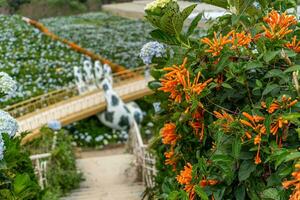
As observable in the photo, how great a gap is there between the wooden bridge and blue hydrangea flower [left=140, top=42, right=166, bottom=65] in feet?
23.6

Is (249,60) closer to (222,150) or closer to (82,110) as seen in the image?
(222,150)

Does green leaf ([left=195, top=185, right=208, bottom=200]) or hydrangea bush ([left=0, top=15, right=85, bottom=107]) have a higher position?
hydrangea bush ([left=0, top=15, right=85, bottom=107])

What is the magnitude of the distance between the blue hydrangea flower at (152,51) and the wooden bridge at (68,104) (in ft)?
23.6

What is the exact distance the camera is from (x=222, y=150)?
196 cm

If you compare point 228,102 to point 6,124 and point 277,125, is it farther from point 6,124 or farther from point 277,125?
point 6,124

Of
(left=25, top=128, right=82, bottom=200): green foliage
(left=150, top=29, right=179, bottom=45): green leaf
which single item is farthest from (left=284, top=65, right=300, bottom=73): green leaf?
(left=25, top=128, right=82, bottom=200): green foliage

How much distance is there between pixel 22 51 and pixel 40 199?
479 inches

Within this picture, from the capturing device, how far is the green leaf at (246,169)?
6.18 feet

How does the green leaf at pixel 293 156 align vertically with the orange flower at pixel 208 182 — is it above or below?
above

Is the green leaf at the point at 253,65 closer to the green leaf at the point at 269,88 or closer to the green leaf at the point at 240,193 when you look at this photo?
the green leaf at the point at 269,88

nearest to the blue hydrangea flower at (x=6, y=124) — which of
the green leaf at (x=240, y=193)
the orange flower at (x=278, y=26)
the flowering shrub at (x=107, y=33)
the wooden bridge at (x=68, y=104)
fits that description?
the green leaf at (x=240, y=193)

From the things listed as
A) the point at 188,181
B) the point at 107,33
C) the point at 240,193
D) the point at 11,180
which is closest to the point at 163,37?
the point at 188,181

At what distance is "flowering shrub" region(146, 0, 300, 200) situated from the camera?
1829 millimetres

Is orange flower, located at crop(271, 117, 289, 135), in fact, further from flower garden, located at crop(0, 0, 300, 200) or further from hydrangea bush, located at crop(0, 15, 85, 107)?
hydrangea bush, located at crop(0, 15, 85, 107)
